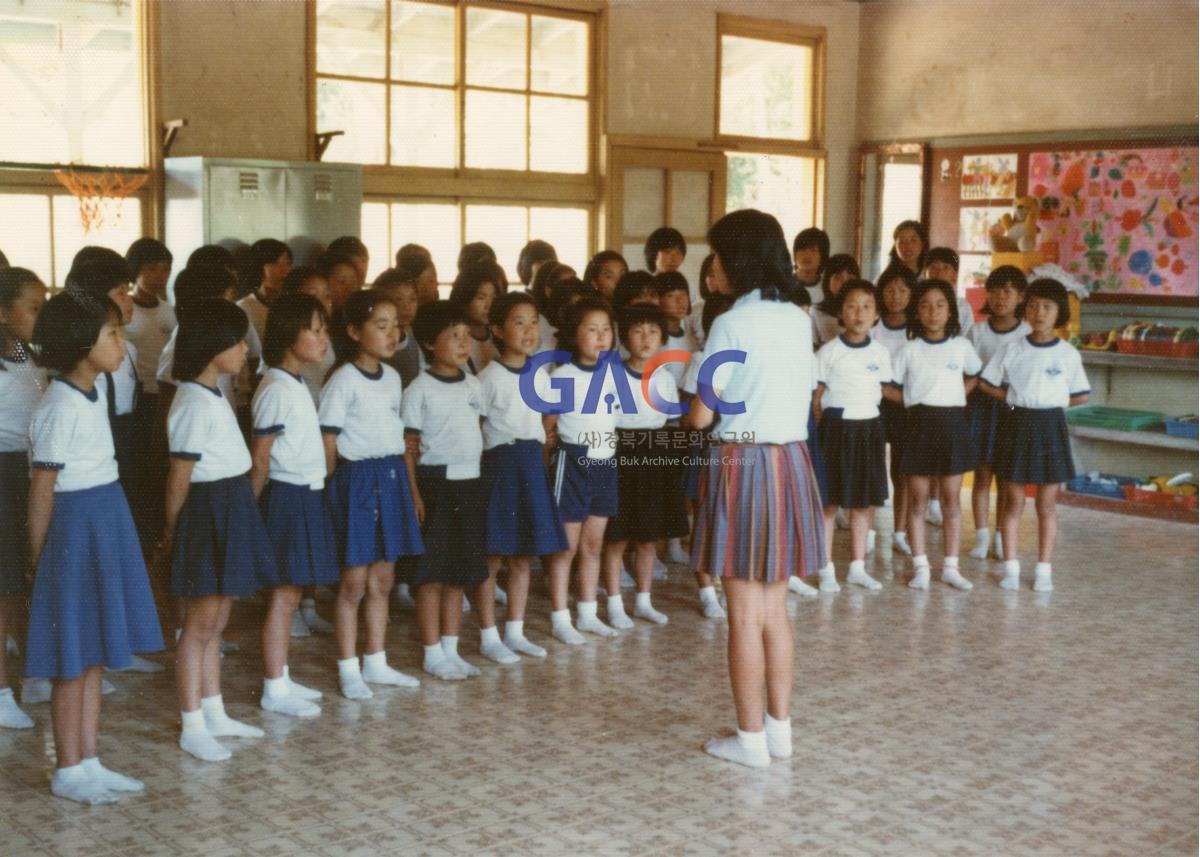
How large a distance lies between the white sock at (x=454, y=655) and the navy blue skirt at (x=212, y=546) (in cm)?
88

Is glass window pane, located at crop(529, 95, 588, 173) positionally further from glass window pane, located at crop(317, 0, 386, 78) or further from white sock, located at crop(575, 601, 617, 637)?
white sock, located at crop(575, 601, 617, 637)

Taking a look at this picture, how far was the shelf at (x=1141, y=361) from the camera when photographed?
22.4 feet

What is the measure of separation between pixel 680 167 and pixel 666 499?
3778 mm

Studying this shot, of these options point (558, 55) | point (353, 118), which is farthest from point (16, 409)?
point (558, 55)

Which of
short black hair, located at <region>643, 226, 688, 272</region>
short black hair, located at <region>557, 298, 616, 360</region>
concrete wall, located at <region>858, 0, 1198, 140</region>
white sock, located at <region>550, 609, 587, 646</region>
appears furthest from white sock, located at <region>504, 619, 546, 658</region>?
concrete wall, located at <region>858, 0, 1198, 140</region>

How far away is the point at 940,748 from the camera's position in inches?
136

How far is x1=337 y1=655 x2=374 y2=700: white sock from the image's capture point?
375cm

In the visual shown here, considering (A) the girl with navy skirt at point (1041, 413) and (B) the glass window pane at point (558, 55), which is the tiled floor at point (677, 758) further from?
(B) the glass window pane at point (558, 55)

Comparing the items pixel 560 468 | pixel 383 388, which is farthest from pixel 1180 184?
pixel 383 388

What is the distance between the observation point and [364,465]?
12.1 ft

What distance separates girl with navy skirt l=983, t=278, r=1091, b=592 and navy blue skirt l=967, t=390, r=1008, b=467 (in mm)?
227

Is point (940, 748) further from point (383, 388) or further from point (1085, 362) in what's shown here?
point (1085, 362)

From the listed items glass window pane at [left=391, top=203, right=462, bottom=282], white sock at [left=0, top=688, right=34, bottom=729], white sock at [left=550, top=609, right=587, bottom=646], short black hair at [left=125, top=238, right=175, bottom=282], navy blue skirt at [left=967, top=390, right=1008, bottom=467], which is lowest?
white sock at [left=0, top=688, right=34, bottom=729]

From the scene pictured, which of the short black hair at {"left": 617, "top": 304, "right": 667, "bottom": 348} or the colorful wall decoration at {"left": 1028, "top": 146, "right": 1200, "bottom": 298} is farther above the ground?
the colorful wall decoration at {"left": 1028, "top": 146, "right": 1200, "bottom": 298}
